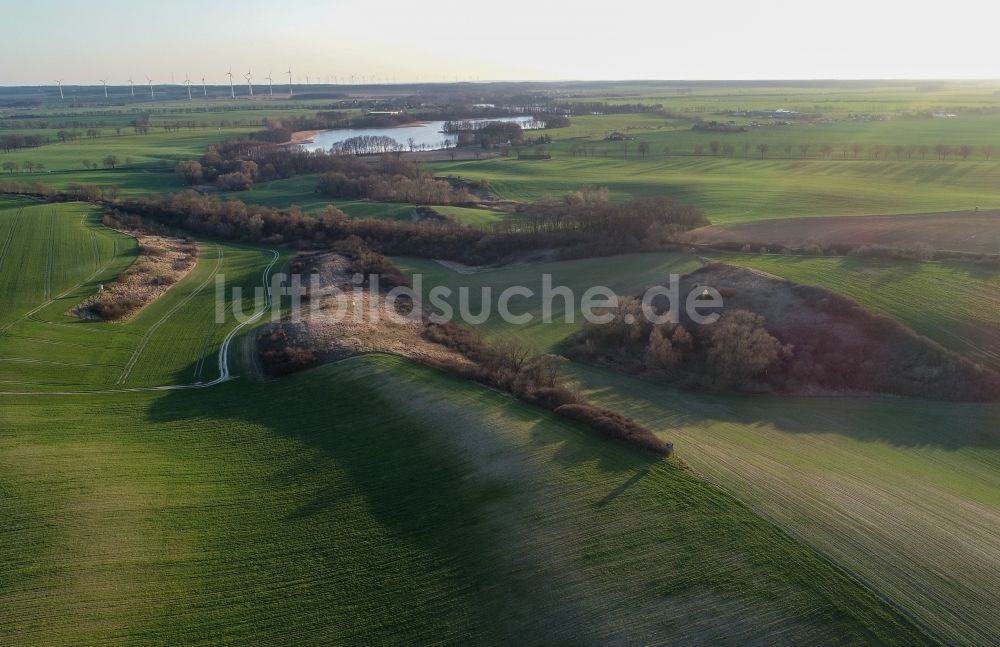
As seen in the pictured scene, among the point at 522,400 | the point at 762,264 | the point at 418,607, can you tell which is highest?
the point at 762,264

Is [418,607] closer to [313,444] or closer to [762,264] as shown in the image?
[313,444]

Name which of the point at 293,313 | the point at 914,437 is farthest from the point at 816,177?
the point at 293,313

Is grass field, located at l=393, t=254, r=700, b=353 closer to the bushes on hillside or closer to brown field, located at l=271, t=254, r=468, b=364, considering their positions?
brown field, located at l=271, t=254, r=468, b=364

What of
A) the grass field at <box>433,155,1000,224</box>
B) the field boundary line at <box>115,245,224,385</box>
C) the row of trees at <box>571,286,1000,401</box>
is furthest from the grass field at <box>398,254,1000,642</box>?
the grass field at <box>433,155,1000,224</box>

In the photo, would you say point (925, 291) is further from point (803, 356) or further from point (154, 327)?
point (154, 327)

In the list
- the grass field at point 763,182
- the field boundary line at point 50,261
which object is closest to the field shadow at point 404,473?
the field boundary line at point 50,261

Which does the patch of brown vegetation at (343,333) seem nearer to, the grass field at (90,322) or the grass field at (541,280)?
the grass field at (90,322)
